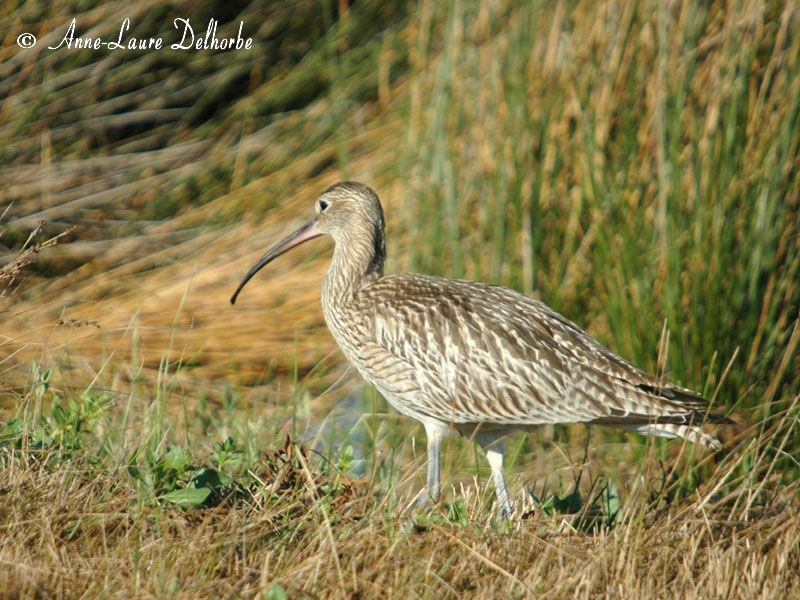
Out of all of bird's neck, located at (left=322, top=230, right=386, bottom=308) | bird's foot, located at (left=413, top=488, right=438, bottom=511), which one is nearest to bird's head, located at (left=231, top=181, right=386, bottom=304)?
bird's neck, located at (left=322, top=230, right=386, bottom=308)

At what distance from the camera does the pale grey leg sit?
3.58 meters

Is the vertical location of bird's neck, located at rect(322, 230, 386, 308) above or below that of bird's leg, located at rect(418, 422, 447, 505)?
above

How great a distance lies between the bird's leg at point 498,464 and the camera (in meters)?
3.24

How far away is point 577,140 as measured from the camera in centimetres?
452

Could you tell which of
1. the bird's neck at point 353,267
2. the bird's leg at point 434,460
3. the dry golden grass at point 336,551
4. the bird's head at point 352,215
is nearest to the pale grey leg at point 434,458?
the bird's leg at point 434,460

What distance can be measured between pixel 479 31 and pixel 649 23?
2.88ft

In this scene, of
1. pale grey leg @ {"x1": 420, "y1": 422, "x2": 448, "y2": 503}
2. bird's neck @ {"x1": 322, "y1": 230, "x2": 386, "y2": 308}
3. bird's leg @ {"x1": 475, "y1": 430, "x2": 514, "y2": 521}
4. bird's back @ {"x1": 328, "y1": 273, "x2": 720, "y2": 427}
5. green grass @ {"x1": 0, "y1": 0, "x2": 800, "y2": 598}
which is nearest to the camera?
green grass @ {"x1": 0, "y1": 0, "x2": 800, "y2": 598}

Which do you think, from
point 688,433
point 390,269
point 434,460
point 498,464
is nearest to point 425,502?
point 434,460

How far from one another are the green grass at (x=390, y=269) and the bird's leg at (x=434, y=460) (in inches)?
3.6

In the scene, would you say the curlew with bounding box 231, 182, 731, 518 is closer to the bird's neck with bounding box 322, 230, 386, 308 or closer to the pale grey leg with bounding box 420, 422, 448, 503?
the pale grey leg with bounding box 420, 422, 448, 503

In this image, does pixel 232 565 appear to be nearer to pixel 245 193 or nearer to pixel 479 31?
pixel 479 31

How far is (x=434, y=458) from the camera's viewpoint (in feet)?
12.3

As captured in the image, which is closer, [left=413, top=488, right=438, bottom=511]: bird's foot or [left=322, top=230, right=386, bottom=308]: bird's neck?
[left=413, top=488, right=438, bottom=511]: bird's foot

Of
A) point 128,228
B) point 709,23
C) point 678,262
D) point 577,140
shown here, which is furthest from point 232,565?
point 128,228
